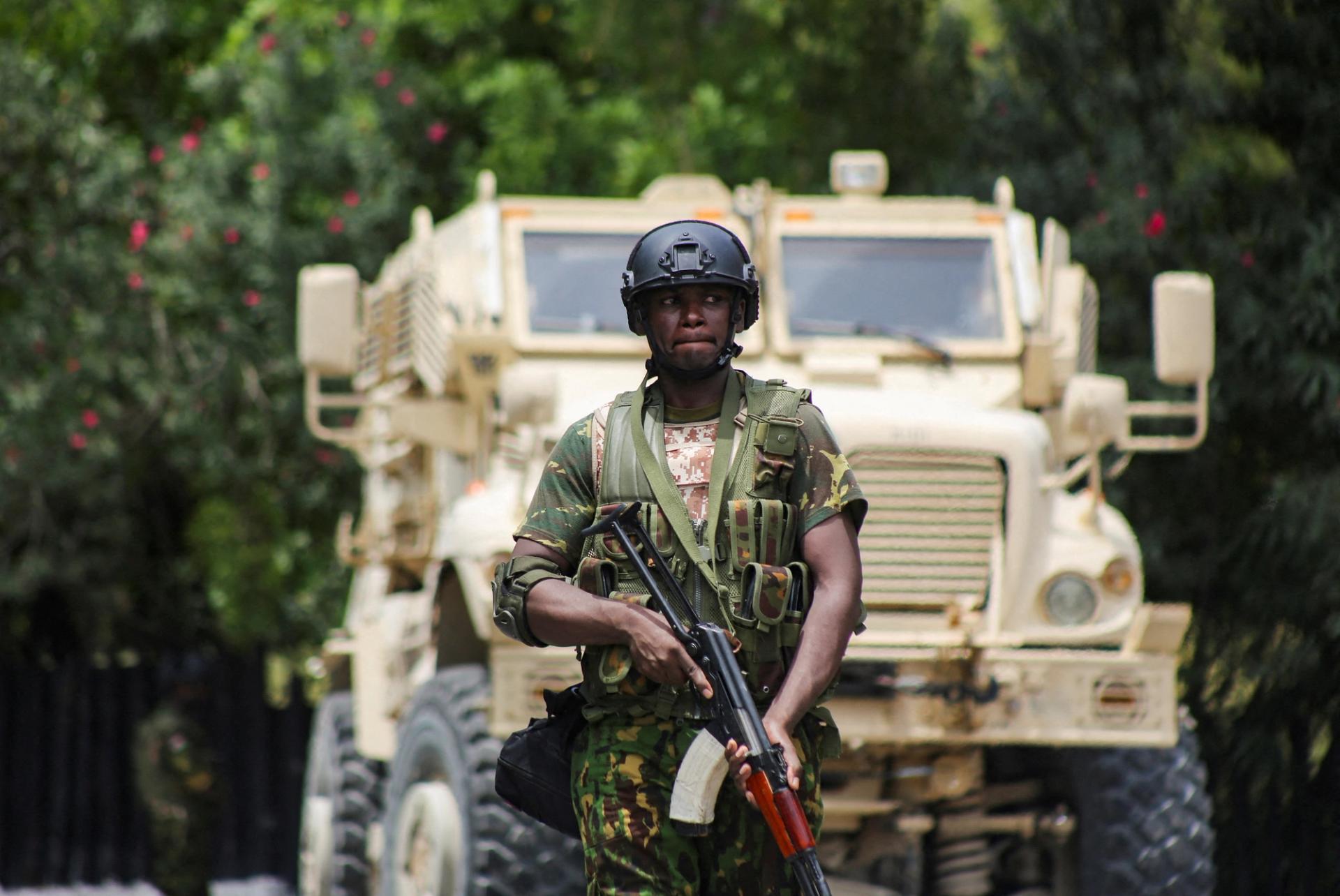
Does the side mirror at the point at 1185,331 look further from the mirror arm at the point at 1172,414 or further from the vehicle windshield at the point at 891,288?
the vehicle windshield at the point at 891,288

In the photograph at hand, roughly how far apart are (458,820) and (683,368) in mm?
3349

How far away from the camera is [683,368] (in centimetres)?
427

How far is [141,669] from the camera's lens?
541 inches

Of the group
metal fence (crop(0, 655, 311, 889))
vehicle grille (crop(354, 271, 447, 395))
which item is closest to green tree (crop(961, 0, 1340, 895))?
vehicle grille (crop(354, 271, 447, 395))

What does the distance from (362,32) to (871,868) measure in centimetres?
945

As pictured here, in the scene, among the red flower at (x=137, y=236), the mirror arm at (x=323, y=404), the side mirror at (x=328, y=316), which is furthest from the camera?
the red flower at (x=137, y=236)

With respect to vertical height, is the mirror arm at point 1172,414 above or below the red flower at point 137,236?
below

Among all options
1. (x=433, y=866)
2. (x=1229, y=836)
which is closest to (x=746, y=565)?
(x=433, y=866)

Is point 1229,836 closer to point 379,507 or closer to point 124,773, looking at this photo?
point 379,507

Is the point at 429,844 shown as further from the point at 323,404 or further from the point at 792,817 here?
the point at 792,817

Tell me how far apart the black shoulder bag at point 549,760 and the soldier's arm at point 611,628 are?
26 centimetres

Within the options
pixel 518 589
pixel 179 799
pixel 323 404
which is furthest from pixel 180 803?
pixel 518 589

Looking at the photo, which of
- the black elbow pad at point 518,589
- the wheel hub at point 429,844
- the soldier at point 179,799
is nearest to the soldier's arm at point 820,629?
the black elbow pad at point 518,589

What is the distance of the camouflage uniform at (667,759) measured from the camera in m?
4.20
